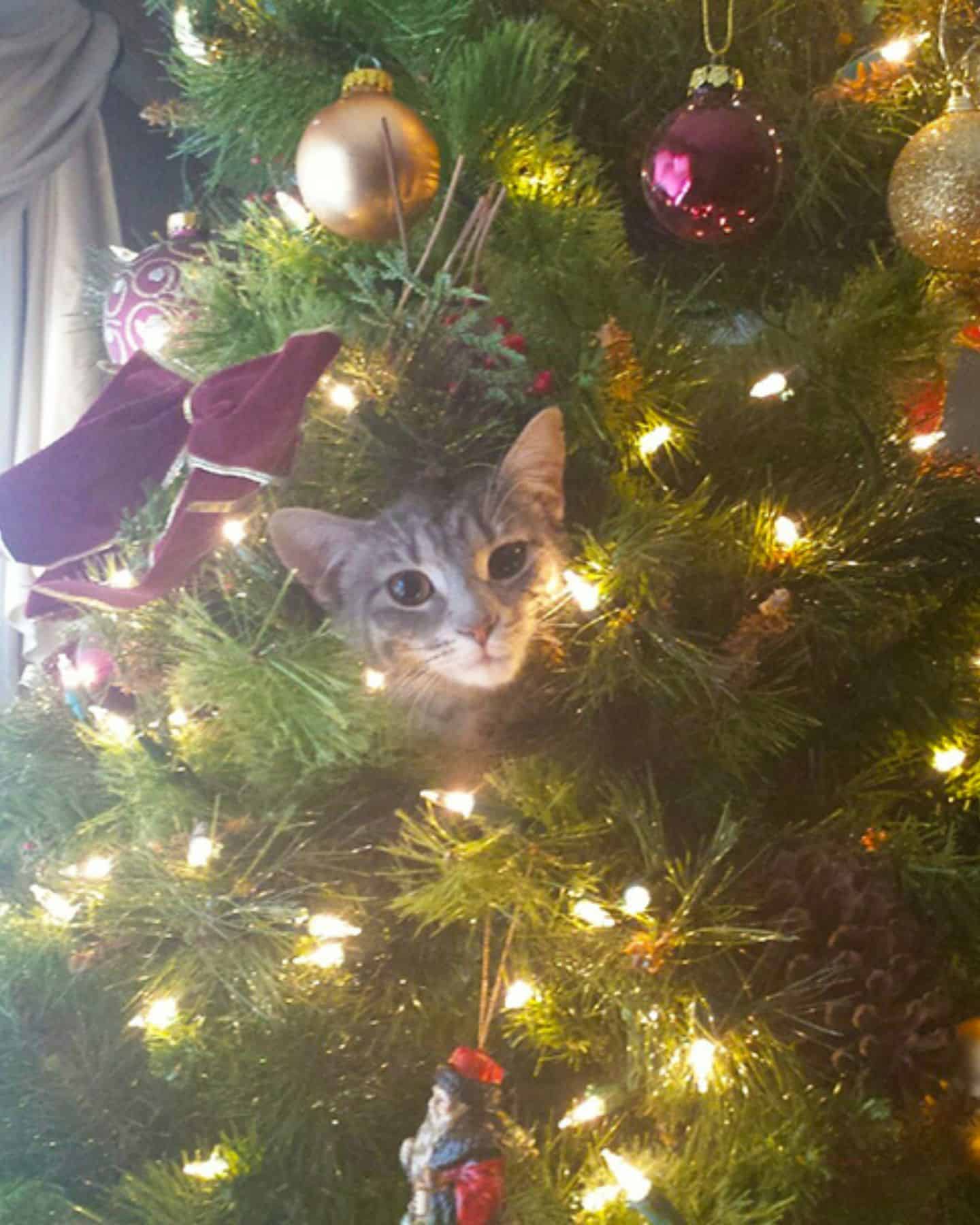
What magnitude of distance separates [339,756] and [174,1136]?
29 centimetres

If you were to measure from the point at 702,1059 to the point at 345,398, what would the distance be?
36cm

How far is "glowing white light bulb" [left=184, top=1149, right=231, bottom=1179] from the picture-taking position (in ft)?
1.86

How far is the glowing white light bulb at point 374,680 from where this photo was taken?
529 mm

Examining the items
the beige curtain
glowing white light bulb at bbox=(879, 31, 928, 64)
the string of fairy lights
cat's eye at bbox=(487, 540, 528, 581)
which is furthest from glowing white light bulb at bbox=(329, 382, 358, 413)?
the beige curtain

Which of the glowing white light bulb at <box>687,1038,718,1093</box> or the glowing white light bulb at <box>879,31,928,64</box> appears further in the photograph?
the glowing white light bulb at <box>879,31,928,64</box>

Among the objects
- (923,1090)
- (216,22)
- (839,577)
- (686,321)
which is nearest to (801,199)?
(686,321)

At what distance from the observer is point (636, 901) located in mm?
520

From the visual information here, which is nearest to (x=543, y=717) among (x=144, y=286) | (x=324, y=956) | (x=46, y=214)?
(x=324, y=956)

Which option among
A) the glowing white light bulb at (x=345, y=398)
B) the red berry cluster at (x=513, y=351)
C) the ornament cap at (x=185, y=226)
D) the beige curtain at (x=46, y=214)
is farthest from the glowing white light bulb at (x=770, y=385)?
the beige curtain at (x=46, y=214)

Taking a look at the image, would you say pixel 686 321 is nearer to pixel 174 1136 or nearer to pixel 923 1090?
pixel 923 1090

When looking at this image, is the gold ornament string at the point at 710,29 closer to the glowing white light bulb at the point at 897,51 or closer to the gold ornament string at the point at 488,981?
the glowing white light bulb at the point at 897,51

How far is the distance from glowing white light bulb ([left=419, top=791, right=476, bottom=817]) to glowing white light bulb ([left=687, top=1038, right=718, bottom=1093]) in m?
0.15

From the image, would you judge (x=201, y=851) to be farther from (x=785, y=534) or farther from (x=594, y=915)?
(x=785, y=534)

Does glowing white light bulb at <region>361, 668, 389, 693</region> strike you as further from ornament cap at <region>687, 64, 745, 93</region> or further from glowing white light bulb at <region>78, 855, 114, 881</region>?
ornament cap at <region>687, 64, 745, 93</region>
